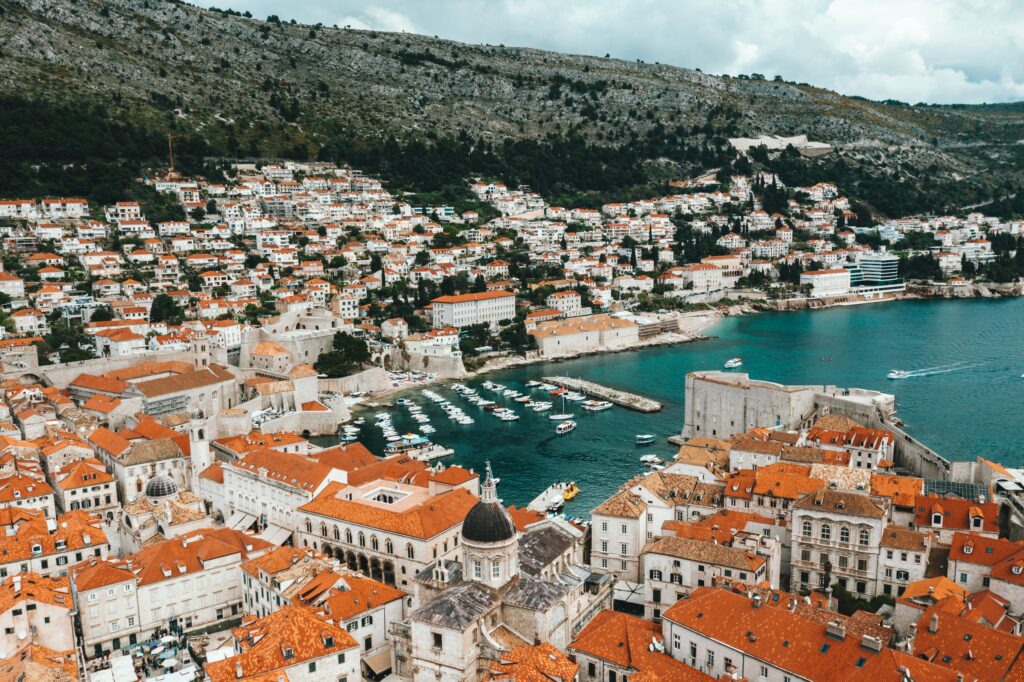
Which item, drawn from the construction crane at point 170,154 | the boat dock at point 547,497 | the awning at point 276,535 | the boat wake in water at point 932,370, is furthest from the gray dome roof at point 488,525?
the construction crane at point 170,154

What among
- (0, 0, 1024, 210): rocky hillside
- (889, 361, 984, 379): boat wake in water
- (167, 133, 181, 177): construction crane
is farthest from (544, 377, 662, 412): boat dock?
(0, 0, 1024, 210): rocky hillside

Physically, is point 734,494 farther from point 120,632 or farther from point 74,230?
point 74,230

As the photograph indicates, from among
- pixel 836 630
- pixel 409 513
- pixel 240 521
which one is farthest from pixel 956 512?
pixel 240 521

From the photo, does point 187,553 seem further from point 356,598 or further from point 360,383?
point 360,383

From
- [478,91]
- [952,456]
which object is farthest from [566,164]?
[952,456]

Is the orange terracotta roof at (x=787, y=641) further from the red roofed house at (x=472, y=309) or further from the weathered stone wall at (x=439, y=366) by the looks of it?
the red roofed house at (x=472, y=309)

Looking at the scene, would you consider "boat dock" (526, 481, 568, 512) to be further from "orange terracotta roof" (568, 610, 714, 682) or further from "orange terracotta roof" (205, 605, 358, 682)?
"orange terracotta roof" (205, 605, 358, 682)
